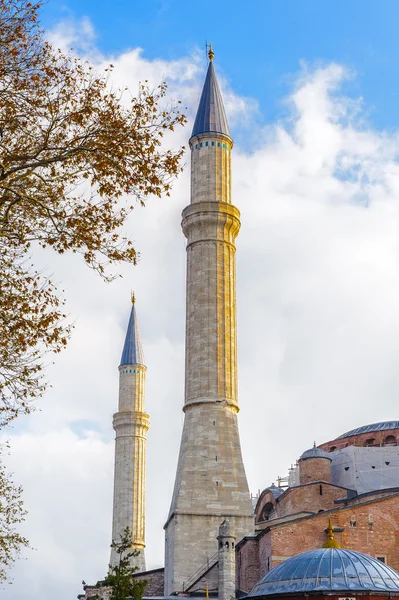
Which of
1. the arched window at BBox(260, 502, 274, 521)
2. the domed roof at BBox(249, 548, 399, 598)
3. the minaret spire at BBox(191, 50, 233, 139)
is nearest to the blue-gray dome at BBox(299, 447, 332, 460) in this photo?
the arched window at BBox(260, 502, 274, 521)

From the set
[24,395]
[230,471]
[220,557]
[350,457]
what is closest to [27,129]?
[24,395]

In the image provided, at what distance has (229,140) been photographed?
36.4 m

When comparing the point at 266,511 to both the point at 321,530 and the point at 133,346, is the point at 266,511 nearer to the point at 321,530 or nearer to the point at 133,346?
the point at 321,530

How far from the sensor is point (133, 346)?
51.4 meters

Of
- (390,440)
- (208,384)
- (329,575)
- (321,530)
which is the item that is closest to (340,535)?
(321,530)

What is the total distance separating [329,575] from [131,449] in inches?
1145

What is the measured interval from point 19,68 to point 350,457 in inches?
1197

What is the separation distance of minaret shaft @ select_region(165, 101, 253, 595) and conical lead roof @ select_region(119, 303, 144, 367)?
1611 centimetres

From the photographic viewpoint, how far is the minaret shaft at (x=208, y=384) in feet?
99.9

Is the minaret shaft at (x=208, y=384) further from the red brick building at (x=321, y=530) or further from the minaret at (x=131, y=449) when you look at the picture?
the minaret at (x=131, y=449)

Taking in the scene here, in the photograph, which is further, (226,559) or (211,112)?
(211,112)

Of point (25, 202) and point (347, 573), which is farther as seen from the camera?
point (347, 573)

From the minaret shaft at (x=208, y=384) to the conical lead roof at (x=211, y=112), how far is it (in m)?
0.36

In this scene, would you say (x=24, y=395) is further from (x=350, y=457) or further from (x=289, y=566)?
(x=350, y=457)
